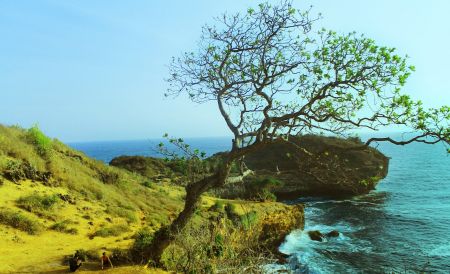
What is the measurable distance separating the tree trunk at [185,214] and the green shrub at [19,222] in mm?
7404

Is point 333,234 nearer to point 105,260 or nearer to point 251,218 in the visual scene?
point 251,218

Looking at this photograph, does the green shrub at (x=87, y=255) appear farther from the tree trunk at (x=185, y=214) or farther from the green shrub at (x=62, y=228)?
the green shrub at (x=62, y=228)

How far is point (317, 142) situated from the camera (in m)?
74.1

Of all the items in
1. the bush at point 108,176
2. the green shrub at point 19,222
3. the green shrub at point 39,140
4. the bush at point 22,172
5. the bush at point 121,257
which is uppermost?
the green shrub at point 39,140

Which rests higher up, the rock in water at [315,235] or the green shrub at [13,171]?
the green shrub at [13,171]

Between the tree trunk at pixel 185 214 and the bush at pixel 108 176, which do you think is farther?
the bush at pixel 108 176

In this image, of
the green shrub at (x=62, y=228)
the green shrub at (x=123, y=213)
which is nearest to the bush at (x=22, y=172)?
the green shrub at (x=123, y=213)

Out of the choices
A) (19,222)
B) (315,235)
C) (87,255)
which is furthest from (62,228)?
(315,235)

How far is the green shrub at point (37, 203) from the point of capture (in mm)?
23297

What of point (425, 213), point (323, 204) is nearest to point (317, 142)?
point (323, 204)

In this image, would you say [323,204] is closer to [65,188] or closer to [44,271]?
[65,188]

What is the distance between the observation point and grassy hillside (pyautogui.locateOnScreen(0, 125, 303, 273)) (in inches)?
696

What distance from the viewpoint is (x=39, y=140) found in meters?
32.5

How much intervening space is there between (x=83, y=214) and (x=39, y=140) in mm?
10586
